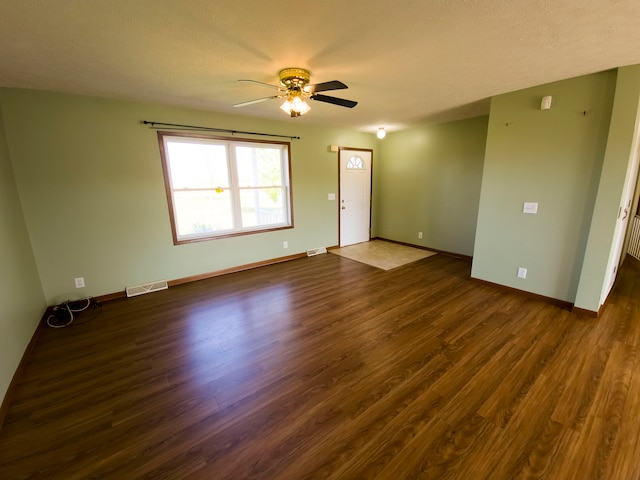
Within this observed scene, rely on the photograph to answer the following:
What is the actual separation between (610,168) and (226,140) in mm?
4528

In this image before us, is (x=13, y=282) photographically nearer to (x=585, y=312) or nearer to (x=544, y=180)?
(x=544, y=180)

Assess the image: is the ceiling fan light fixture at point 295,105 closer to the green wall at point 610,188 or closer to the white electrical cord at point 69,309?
the green wall at point 610,188

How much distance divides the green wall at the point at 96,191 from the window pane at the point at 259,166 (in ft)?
1.27

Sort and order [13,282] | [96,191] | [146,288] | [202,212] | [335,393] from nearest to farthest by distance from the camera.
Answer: [335,393], [13,282], [96,191], [146,288], [202,212]

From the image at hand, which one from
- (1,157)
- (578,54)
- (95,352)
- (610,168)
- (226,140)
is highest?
(578,54)

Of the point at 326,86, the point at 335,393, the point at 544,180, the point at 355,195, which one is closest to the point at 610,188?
the point at 544,180

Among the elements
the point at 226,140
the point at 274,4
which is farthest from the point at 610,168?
the point at 226,140

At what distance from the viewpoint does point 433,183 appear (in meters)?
5.17

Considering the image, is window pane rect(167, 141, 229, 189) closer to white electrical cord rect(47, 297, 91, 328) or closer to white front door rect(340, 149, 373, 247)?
white electrical cord rect(47, 297, 91, 328)

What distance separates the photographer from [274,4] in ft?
4.94

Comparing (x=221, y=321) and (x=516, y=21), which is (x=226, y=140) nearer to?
(x=221, y=321)

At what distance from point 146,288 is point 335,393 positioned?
3.06 metres

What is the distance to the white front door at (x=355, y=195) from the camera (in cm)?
559

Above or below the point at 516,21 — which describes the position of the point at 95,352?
below
